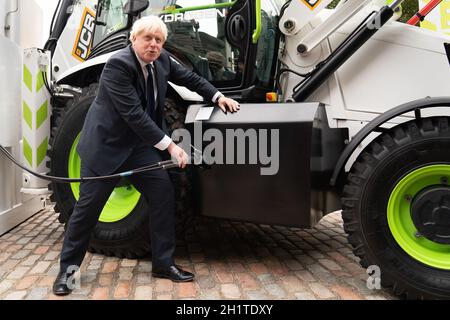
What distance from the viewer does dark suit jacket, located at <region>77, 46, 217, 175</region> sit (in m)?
2.59

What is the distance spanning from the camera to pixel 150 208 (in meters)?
2.92

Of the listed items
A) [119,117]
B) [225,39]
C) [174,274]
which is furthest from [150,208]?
[225,39]

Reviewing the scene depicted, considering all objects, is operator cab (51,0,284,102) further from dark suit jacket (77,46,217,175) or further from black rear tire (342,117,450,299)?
black rear tire (342,117,450,299)

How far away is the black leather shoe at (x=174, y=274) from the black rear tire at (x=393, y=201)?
1110 mm

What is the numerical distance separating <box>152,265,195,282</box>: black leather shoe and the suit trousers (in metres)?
0.04

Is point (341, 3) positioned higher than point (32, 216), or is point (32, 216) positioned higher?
point (341, 3)

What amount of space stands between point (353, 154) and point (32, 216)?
3694 mm

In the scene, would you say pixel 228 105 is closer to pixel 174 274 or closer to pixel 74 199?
pixel 174 274

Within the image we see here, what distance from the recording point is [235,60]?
3180 millimetres

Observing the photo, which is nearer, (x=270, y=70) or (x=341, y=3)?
(x=341, y=3)

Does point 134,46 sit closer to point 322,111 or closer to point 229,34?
point 229,34

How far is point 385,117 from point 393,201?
506 mm

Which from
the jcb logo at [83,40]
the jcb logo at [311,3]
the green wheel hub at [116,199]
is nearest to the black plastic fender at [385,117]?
the jcb logo at [311,3]
